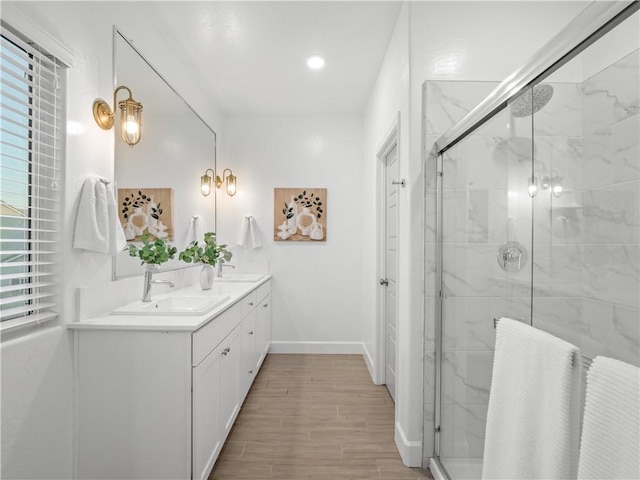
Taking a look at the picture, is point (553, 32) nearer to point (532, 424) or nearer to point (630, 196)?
point (630, 196)

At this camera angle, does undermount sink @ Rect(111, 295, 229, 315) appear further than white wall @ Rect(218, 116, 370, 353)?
No

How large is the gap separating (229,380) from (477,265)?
1.64 metres

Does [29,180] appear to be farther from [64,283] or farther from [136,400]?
[136,400]

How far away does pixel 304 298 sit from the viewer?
4.28m

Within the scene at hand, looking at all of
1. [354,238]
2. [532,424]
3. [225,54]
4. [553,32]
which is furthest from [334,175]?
[532,424]

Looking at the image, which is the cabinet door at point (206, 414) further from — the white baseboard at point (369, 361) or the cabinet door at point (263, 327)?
the white baseboard at point (369, 361)

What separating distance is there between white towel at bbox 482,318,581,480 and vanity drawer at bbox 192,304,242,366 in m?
1.26

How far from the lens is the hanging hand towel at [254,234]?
4.18 metres

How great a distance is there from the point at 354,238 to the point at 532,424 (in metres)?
3.34

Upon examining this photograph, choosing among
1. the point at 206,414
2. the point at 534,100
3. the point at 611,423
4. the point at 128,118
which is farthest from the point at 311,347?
the point at 611,423

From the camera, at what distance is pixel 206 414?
187 cm

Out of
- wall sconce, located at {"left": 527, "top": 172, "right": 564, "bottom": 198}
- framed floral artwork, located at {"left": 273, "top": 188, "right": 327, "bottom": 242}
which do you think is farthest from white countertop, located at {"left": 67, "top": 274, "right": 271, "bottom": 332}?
framed floral artwork, located at {"left": 273, "top": 188, "right": 327, "bottom": 242}

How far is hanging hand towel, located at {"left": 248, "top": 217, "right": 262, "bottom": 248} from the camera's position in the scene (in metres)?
4.18

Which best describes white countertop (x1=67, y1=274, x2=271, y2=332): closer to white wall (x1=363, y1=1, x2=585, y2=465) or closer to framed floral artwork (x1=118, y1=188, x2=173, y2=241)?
framed floral artwork (x1=118, y1=188, x2=173, y2=241)
